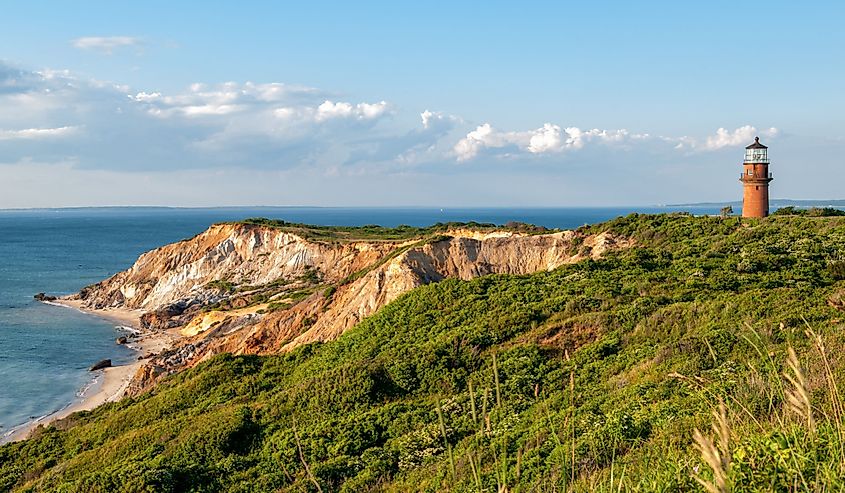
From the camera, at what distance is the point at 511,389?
611 inches

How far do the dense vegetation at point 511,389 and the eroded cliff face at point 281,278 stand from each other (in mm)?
9445

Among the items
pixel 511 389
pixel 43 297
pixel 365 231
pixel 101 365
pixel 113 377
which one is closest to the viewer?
pixel 511 389

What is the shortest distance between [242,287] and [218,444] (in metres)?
47.8

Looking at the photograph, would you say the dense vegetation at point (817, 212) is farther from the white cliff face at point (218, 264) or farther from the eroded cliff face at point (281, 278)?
the white cliff face at point (218, 264)

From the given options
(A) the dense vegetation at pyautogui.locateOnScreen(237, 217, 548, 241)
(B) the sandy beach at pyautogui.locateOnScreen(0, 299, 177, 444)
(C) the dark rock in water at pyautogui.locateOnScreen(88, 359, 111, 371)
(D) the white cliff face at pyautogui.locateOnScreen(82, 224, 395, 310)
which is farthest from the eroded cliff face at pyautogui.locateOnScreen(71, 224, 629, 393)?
(C) the dark rock in water at pyautogui.locateOnScreen(88, 359, 111, 371)

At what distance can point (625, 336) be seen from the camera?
17.2 meters

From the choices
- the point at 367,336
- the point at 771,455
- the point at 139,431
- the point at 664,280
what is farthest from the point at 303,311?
the point at 771,455

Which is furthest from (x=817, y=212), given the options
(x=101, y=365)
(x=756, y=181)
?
(x=101, y=365)

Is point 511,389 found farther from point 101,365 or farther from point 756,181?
point 101,365

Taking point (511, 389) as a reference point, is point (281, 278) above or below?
below

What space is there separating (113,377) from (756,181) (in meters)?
39.5

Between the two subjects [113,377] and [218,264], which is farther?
[218,264]

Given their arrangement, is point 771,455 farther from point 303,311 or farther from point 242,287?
point 242,287

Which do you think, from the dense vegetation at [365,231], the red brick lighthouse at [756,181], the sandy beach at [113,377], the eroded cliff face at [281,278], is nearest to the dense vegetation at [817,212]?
the red brick lighthouse at [756,181]
